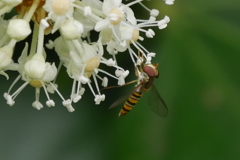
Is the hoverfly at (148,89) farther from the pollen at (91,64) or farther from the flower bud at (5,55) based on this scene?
the flower bud at (5,55)

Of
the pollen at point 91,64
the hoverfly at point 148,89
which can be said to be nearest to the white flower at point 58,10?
the pollen at point 91,64

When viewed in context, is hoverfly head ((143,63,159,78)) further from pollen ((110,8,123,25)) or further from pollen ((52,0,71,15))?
pollen ((52,0,71,15))

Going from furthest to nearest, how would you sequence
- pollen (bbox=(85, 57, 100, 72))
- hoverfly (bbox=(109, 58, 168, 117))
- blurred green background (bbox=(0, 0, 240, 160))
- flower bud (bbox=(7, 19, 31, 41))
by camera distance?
blurred green background (bbox=(0, 0, 240, 160)), hoverfly (bbox=(109, 58, 168, 117)), pollen (bbox=(85, 57, 100, 72)), flower bud (bbox=(7, 19, 31, 41))

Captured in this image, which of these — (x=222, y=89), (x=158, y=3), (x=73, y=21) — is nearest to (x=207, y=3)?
(x=158, y=3)

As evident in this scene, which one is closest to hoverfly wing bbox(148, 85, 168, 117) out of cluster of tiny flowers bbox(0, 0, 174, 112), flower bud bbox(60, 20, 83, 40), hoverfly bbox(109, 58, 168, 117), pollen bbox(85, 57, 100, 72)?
hoverfly bbox(109, 58, 168, 117)

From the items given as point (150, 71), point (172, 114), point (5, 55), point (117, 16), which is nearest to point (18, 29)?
point (5, 55)

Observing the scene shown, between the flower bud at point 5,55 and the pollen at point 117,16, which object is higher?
the pollen at point 117,16
